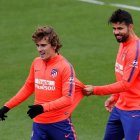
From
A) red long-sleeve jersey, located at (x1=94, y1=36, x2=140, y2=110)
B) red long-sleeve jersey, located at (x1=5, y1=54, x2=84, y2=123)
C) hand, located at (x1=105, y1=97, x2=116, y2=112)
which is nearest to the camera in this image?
red long-sleeve jersey, located at (x1=5, y1=54, x2=84, y2=123)

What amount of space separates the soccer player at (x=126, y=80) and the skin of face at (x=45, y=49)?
0.68 meters

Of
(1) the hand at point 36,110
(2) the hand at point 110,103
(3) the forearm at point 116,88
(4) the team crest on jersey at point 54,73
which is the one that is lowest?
(2) the hand at point 110,103

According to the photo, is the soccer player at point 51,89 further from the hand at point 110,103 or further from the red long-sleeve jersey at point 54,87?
the hand at point 110,103

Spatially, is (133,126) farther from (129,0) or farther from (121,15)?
(129,0)

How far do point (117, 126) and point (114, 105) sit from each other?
30 cm

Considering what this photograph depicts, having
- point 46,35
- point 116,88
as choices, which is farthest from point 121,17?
point 46,35

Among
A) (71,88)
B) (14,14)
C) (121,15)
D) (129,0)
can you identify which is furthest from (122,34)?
(129,0)

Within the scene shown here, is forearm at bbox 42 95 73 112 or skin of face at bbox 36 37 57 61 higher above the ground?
skin of face at bbox 36 37 57 61

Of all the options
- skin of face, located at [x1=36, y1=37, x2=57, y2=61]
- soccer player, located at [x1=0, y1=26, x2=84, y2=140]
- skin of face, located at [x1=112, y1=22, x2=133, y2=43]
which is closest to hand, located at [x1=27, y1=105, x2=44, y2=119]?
soccer player, located at [x1=0, y1=26, x2=84, y2=140]

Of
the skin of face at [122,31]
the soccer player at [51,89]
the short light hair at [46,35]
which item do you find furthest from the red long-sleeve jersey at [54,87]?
the skin of face at [122,31]

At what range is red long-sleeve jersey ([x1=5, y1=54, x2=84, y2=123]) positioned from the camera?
7.73m

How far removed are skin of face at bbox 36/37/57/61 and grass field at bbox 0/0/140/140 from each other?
2778mm

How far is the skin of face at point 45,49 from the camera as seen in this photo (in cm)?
781

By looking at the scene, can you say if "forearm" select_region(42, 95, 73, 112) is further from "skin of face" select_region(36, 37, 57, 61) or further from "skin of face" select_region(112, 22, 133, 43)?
"skin of face" select_region(112, 22, 133, 43)
